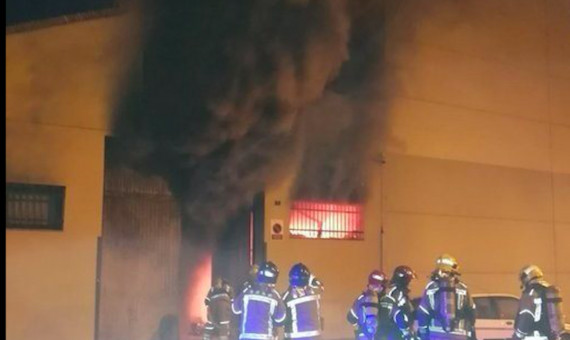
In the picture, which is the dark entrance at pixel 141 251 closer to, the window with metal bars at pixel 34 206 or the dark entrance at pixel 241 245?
the dark entrance at pixel 241 245

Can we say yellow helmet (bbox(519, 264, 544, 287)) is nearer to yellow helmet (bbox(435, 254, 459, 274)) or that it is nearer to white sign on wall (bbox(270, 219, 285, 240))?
yellow helmet (bbox(435, 254, 459, 274))

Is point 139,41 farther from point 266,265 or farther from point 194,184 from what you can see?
point 266,265

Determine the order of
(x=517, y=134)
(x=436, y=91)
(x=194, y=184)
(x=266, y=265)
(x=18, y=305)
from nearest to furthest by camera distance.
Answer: (x=266, y=265), (x=18, y=305), (x=194, y=184), (x=436, y=91), (x=517, y=134)

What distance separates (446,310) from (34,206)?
5.40 metres

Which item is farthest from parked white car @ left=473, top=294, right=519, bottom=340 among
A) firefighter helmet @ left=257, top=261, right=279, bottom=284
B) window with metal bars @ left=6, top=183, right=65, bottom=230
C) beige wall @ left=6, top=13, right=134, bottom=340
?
window with metal bars @ left=6, top=183, right=65, bottom=230

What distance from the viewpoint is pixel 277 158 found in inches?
516

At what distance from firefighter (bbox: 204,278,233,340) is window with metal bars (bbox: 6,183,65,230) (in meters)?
2.35

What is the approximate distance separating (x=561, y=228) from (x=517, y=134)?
2.56 meters

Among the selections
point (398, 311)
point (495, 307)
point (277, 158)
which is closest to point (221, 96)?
point (277, 158)

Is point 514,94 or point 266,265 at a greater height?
point 514,94

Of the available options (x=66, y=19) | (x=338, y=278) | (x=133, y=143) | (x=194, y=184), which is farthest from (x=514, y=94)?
(x=66, y=19)

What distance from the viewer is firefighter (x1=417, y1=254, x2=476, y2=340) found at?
996cm

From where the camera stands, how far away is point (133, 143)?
11.9m

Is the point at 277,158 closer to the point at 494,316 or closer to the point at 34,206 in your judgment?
the point at 34,206
